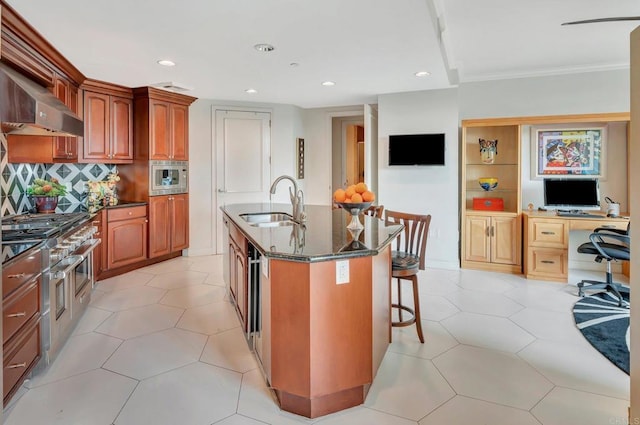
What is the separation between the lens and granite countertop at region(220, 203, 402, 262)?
1977 millimetres

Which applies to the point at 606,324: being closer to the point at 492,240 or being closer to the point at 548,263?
the point at 548,263

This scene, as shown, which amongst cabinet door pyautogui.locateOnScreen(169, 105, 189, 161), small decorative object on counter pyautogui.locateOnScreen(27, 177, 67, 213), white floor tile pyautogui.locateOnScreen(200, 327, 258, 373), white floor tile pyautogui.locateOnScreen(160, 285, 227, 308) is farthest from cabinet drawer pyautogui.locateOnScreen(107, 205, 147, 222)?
white floor tile pyautogui.locateOnScreen(200, 327, 258, 373)

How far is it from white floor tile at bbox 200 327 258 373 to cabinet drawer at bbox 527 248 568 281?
134 inches

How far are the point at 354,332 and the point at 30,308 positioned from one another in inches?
75.3

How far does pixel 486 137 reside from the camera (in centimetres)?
497

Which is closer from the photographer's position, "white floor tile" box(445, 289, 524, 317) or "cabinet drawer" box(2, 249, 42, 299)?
"cabinet drawer" box(2, 249, 42, 299)

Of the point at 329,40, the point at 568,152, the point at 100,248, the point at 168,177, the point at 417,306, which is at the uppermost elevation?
the point at 329,40

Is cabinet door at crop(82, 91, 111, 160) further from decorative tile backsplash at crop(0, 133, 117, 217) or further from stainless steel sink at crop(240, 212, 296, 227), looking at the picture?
stainless steel sink at crop(240, 212, 296, 227)

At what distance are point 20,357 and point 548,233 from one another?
4796 millimetres

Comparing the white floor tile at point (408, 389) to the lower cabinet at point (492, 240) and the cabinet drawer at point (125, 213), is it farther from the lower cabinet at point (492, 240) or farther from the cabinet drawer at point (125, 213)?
the cabinet drawer at point (125, 213)

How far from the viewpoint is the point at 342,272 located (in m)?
2.01

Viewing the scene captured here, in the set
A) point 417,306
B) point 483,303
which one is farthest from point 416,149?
point 417,306

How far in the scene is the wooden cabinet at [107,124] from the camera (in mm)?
4367

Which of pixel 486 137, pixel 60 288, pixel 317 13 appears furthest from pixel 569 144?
pixel 60 288
